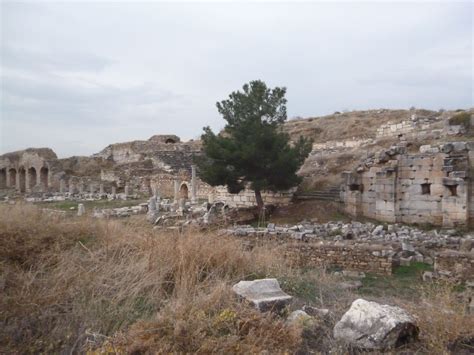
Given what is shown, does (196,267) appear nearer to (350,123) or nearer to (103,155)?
(350,123)

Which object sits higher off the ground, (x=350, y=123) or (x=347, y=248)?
(x=350, y=123)

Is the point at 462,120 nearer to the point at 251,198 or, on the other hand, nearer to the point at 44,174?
the point at 251,198

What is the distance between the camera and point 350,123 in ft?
99.5

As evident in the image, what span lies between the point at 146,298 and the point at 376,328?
6.83ft

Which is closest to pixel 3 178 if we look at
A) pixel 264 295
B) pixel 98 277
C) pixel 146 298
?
pixel 98 277

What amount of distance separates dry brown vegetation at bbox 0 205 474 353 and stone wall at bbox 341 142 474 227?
911cm

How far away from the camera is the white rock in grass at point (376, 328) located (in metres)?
2.84

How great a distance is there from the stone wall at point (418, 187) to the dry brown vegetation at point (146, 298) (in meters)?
9.11

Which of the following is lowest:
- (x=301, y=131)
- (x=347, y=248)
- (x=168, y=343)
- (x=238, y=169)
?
(x=347, y=248)

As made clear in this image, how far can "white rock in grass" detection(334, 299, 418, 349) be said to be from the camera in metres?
2.84

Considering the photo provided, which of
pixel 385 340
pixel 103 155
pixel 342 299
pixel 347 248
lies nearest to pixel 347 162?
pixel 347 248

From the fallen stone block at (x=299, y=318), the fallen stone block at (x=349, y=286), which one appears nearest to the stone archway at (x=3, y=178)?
the fallen stone block at (x=349, y=286)

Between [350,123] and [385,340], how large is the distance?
2916cm

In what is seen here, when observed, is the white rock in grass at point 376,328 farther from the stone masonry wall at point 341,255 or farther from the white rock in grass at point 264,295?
the stone masonry wall at point 341,255
